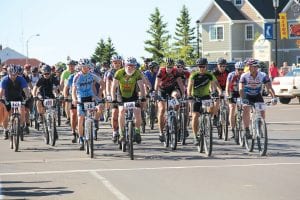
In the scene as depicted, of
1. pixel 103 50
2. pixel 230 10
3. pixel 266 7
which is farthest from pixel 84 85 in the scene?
pixel 103 50

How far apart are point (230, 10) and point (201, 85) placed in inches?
2384

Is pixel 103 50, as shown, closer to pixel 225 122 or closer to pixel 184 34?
pixel 184 34

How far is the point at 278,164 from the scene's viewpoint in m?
12.5

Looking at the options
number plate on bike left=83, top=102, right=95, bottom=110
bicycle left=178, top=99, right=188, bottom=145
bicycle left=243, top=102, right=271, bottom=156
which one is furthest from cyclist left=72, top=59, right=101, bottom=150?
bicycle left=243, top=102, right=271, bottom=156

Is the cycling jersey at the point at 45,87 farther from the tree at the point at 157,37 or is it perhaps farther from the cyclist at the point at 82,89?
the tree at the point at 157,37

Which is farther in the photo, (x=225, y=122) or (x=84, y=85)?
(x=225, y=122)

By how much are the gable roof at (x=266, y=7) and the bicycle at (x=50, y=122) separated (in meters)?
57.7

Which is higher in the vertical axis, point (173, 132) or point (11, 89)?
point (11, 89)

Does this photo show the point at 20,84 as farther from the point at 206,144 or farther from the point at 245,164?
the point at 245,164

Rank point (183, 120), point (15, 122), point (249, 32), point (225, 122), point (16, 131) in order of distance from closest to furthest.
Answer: point (16, 131) < point (15, 122) < point (183, 120) < point (225, 122) < point (249, 32)

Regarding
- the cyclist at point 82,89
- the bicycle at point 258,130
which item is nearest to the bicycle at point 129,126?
the cyclist at point 82,89

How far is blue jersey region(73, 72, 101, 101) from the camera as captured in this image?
15.2 m

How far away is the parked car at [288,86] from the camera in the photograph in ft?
105

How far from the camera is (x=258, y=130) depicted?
1389 centimetres
